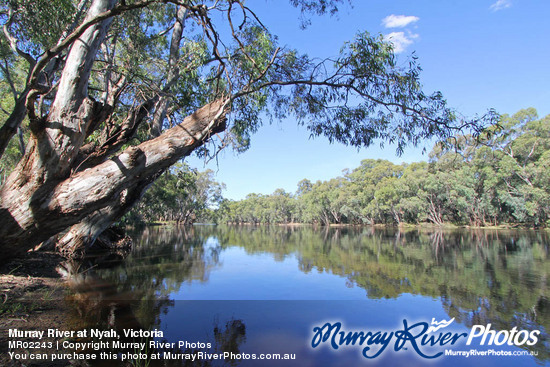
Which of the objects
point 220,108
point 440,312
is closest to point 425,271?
point 440,312

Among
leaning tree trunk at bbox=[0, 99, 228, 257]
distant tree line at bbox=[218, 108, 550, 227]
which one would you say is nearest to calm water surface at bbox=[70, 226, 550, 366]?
leaning tree trunk at bbox=[0, 99, 228, 257]

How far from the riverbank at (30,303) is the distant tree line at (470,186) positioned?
21.6m

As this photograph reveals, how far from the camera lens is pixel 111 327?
385cm

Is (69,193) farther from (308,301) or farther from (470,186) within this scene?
(470,186)

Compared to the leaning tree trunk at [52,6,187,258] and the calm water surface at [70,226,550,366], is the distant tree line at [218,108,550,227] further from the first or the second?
the leaning tree trunk at [52,6,187,258]

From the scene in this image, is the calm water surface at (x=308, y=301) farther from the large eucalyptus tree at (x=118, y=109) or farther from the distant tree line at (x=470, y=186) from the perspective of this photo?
the distant tree line at (x=470, y=186)

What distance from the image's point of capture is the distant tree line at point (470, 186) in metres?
28.8

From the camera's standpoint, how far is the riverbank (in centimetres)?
297

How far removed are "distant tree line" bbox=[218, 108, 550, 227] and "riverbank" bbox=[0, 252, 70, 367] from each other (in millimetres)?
21592

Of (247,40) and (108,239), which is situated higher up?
(247,40)

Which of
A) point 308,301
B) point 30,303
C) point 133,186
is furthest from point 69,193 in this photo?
point 308,301

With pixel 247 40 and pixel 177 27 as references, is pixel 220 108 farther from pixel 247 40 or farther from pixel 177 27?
pixel 177 27

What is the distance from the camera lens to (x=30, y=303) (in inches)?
169

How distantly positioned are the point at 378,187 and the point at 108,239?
3864 centimetres
